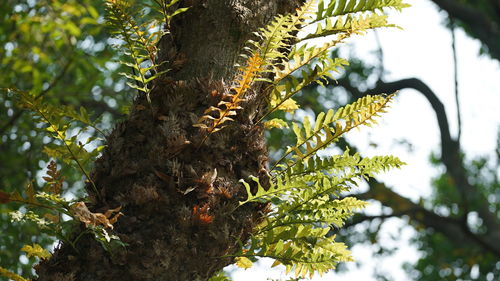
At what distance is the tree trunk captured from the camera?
3.74 ft

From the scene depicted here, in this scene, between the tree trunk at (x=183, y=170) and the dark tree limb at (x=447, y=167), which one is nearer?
the tree trunk at (x=183, y=170)

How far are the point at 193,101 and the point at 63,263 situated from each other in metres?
0.44

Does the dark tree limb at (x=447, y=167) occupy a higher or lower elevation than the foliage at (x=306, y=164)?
lower

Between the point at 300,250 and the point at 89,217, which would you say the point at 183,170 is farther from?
the point at 300,250

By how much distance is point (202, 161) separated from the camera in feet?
4.02

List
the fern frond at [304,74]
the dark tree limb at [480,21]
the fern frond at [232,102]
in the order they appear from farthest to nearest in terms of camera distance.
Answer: the dark tree limb at [480,21]
the fern frond at [304,74]
the fern frond at [232,102]

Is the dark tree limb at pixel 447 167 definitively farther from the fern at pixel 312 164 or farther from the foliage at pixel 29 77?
the fern at pixel 312 164

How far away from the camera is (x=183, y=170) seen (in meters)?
1.20

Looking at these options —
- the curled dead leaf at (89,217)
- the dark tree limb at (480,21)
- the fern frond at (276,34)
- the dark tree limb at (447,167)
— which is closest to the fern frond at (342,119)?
the fern frond at (276,34)

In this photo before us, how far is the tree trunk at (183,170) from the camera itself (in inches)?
44.8

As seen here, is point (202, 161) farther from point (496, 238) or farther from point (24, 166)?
point (496, 238)

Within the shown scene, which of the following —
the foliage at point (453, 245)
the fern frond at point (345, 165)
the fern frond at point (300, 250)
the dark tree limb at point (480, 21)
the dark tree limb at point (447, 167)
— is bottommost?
the foliage at point (453, 245)

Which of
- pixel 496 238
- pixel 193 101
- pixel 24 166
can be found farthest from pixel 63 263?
pixel 496 238

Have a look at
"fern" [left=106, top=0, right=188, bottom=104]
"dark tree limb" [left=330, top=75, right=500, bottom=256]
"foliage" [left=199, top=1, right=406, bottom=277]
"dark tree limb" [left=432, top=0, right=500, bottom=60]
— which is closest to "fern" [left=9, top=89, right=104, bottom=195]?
"fern" [left=106, top=0, right=188, bottom=104]
